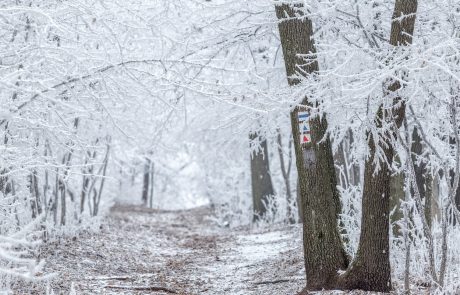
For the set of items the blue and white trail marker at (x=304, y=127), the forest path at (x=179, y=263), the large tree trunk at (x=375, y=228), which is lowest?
the forest path at (x=179, y=263)

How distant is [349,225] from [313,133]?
154 centimetres

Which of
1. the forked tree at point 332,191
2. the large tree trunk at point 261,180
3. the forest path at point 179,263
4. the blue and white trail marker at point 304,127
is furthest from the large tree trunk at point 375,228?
the large tree trunk at point 261,180

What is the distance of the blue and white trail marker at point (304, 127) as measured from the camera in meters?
6.41

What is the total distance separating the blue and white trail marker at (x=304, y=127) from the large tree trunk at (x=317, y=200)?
0.04 meters

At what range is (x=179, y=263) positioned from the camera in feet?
33.8

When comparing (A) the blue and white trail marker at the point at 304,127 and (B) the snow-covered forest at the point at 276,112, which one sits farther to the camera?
(A) the blue and white trail marker at the point at 304,127

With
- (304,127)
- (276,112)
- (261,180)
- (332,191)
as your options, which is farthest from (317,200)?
(261,180)

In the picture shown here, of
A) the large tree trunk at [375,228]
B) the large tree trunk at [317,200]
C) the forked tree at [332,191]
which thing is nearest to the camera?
the forked tree at [332,191]

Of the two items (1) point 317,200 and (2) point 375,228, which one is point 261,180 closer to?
(1) point 317,200

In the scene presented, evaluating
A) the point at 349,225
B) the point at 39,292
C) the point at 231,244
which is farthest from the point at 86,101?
the point at 231,244

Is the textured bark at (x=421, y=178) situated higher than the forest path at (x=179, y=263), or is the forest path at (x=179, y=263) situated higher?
the textured bark at (x=421, y=178)

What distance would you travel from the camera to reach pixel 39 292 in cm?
650

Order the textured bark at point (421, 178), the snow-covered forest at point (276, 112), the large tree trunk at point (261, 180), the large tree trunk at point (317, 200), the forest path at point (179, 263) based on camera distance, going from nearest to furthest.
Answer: the snow-covered forest at point (276, 112) → the large tree trunk at point (317, 200) → the forest path at point (179, 263) → the textured bark at point (421, 178) → the large tree trunk at point (261, 180)

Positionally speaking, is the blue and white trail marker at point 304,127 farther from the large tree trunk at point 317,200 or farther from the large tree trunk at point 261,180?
the large tree trunk at point 261,180
